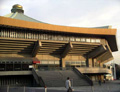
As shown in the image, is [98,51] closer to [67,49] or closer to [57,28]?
[67,49]

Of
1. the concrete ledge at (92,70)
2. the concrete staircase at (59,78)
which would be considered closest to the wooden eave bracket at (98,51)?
the concrete ledge at (92,70)

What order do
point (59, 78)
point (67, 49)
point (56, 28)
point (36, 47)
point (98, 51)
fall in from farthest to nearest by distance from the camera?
1. point (98, 51)
2. point (67, 49)
3. point (36, 47)
4. point (56, 28)
5. point (59, 78)

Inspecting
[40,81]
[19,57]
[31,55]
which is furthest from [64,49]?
[40,81]

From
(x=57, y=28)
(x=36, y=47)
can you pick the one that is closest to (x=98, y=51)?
(x=57, y=28)

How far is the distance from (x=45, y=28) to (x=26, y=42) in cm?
525

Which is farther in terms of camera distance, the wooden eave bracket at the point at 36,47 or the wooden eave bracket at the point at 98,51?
the wooden eave bracket at the point at 98,51

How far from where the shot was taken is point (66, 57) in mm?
49094

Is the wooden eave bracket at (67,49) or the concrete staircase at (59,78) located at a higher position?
the wooden eave bracket at (67,49)

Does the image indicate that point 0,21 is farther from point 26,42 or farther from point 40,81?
point 40,81

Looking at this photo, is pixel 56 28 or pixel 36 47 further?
pixel 36 47

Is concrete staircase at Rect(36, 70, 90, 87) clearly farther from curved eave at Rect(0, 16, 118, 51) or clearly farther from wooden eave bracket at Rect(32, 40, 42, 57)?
curved eave at Rect(0, 16, 118, 51)

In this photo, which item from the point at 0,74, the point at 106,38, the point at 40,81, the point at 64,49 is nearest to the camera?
the point at 40,81

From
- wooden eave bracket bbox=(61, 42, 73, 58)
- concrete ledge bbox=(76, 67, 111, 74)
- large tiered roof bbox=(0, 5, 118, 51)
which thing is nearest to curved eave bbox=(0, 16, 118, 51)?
large tiered roof bbox=(0, 5, 118, 51)

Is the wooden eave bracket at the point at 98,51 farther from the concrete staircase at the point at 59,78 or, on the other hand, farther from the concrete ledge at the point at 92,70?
the concrete staircase at the point at 59,78
